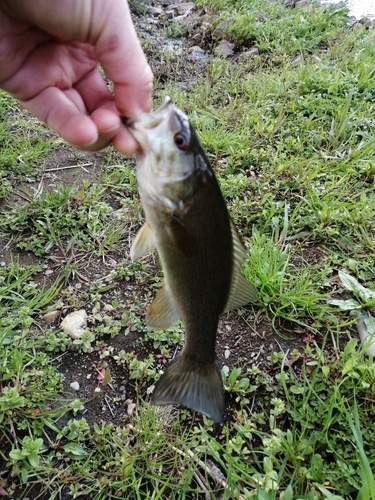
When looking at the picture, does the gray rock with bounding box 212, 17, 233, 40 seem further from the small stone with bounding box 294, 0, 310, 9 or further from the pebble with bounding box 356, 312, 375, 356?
the pebble with bounding box 356, 312, 375, 356

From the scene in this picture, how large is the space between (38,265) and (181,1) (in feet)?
22.5

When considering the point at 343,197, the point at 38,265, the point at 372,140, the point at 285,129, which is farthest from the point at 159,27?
the point at 38,265

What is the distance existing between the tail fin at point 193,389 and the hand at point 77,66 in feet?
2.67

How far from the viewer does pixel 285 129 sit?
3.94 metres

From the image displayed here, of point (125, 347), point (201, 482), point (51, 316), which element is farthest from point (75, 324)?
point (201, 482)

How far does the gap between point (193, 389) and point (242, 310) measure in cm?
111

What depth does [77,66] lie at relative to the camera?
185cm

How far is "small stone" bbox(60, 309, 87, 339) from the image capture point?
253cm

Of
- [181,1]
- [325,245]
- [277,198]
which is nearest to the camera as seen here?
[325,245]

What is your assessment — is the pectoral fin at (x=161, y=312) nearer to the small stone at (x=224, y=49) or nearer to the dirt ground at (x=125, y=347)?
the dirt ground at (x=125, y=347)

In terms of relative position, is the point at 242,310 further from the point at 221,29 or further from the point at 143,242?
the point at 221,29

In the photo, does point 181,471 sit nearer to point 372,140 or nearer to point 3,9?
point 3,9

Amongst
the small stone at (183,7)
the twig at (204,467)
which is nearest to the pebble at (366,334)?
the twig at (204,467)

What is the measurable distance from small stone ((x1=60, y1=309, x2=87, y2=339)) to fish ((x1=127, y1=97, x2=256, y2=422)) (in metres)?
1.03
